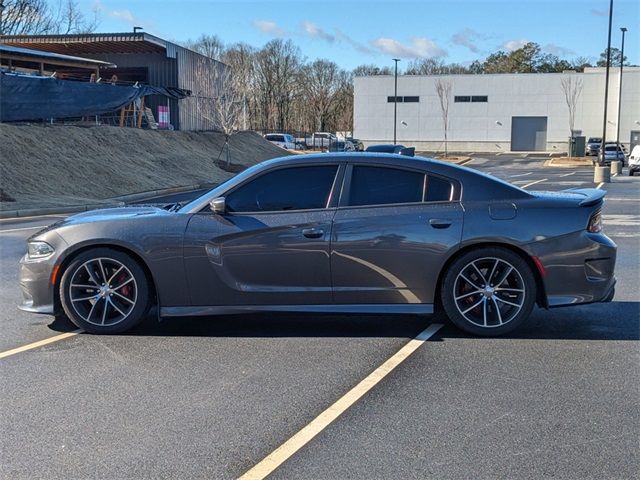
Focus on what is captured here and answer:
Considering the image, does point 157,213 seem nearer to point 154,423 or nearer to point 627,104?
point 154,423

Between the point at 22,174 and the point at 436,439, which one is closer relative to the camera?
the point at 436,439

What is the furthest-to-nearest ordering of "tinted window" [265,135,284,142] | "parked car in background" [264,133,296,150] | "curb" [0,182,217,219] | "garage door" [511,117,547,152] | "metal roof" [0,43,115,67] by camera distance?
"garage door" [511,117,547,152]
"tinted window" [265,135,284,142]
"parked car in background" [264,133,296,150]
"metal roof" [0,43,115,67]
"curb" [0,182,217,219]

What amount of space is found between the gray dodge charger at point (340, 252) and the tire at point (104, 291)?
0.04 ft

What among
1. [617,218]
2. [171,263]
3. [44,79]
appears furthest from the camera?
[44,79]

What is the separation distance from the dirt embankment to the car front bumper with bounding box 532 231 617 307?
14.9 m

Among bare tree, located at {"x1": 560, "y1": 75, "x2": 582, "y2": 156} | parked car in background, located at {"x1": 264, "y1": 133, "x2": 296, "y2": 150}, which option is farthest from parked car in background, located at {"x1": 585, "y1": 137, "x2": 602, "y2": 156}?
parked car in background, located at {"x1": 264, "y1": 133, "x2": 296, "y2": 150}

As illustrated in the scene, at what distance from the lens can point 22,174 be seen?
20422 millimetres

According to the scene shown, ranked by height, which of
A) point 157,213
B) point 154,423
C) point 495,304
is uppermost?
point 157,213

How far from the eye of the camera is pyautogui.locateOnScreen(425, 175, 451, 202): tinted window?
5637 mm

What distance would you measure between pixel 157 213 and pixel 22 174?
1663 cm

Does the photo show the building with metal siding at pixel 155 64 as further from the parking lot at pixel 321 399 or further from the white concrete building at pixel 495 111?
the parking lot at pixel 321 399

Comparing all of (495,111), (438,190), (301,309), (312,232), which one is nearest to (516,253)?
(438,190)

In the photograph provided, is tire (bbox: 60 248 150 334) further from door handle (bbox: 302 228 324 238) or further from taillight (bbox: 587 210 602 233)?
taillight (bbox: 587 210 602 233)

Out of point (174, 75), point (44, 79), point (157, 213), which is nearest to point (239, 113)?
point (174, 75)
